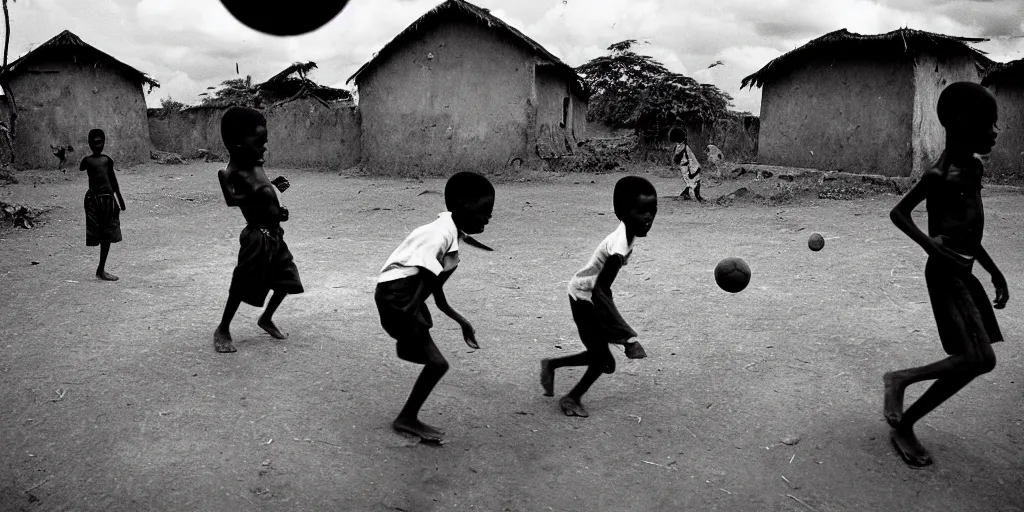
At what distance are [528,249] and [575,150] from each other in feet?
43.9

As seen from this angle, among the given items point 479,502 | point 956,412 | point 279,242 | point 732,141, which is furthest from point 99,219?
point 732,141

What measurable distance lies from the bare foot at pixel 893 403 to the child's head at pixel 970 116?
112cm

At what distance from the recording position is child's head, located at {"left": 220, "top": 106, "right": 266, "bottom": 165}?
179 inches

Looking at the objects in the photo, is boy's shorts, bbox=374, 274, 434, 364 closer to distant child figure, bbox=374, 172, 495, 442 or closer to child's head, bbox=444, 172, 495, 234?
distant child figure, bbox=374, 172, 495, 442

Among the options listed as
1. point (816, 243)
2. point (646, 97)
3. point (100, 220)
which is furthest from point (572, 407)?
point (646, 97)

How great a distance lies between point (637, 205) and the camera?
3463 millimetres

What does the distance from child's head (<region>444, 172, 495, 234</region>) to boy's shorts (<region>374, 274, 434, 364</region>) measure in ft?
1.12

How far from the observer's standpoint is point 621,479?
3131 mm

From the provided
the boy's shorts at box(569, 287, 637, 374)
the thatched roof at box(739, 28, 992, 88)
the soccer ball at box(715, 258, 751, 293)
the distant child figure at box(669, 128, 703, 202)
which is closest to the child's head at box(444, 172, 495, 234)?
the boy's shorts at box(569, 287, 637, 374)

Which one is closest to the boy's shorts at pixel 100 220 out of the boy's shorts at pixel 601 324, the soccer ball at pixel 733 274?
the boy's shorts at pixel 601 324

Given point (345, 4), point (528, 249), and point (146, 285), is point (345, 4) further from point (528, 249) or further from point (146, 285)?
point (528, 249)

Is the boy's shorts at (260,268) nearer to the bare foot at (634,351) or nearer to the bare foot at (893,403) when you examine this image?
the bare foot at (634,351)

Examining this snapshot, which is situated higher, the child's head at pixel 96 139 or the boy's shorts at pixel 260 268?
the child's head at pixel 96 139

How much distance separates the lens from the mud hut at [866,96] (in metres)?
14.6
